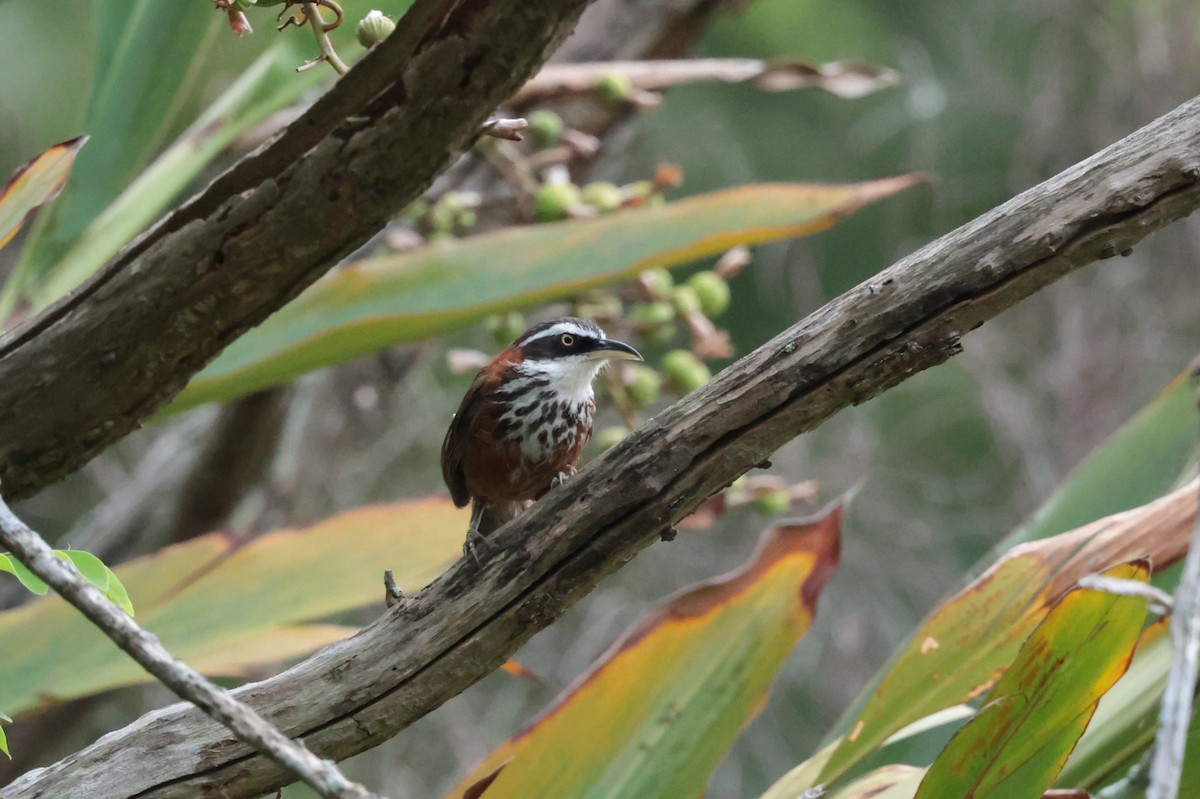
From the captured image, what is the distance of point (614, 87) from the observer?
3408mm

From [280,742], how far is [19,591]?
318 centimetres

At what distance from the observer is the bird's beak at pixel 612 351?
274 centimetres

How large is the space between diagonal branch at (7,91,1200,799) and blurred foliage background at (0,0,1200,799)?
425 centimetres

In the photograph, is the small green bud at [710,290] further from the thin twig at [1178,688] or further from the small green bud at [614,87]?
the thin twig at [1178,688]

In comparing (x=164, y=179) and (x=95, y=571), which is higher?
(x=164, y=179)

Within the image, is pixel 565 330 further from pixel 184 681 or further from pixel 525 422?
pixel 184 681

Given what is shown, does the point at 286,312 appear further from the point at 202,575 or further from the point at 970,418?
the point at 970,418

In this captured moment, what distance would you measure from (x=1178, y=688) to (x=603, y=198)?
2472mm

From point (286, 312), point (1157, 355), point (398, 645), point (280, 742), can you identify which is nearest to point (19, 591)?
point (286, 312)

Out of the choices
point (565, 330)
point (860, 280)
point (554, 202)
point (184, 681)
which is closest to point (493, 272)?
point (565, 330)

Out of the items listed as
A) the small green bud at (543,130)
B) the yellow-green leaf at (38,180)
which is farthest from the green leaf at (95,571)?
the small green bud at (543,130)

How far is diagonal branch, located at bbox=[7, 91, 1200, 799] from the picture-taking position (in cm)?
164

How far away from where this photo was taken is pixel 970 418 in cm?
824

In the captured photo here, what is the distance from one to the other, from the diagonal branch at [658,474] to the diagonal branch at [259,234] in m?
0.53
